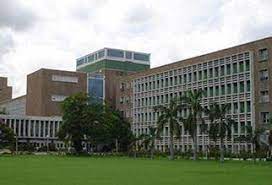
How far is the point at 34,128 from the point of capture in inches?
5344

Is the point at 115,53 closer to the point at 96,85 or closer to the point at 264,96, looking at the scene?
the point at 96,85

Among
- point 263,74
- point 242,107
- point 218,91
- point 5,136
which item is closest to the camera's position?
point 263,74

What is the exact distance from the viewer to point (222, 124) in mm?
67812

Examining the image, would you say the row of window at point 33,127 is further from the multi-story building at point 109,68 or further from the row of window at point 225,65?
the row of window at point 225,65

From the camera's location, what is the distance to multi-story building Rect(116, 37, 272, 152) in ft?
269

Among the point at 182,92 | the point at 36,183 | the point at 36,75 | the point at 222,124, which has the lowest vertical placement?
the point at 36,183

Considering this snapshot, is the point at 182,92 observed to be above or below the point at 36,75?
below

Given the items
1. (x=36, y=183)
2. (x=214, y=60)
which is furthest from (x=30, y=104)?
(x=36, y=183)

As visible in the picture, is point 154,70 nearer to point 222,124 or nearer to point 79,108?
point 79,108

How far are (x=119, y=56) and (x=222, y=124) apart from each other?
8361cm

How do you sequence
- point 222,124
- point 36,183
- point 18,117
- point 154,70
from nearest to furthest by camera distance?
1. point 36,183
2. point 222,124
3. point 154,70
4. point 18,117

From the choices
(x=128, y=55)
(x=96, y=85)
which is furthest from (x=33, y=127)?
(x=128, y=55)

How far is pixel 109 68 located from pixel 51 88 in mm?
17925

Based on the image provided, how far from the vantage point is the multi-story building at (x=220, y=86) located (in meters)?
81.9
